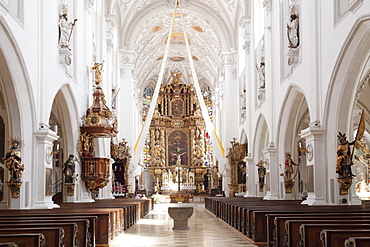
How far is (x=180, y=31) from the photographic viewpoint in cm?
3516

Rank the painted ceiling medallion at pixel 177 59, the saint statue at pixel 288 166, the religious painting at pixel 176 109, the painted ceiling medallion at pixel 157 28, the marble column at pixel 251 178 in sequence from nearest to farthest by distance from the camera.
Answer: the saint statue at pixel 288 166 → the marble column at pixel 251 178 → the painted ceiling medallion at pixel 157 28 → the painted ceiling medallion at pixel 177 59 → the religious painting at pixel 176 109

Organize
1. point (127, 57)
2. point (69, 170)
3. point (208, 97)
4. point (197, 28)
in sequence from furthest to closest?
point (208, 97)
point (197, 28)
point (127, 57)
point (69, 170)

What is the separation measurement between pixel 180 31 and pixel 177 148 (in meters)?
11.9

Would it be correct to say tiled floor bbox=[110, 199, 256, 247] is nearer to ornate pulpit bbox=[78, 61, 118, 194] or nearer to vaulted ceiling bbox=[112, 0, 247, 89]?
ornate pulpit bbox=[78, 61, 118, 194]

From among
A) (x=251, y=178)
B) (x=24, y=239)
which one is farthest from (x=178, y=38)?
(x=24, y=239)

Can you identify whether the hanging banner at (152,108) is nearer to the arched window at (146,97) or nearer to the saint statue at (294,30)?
the saint statue at (294,30)

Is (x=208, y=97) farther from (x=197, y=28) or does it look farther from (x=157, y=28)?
(x=157, y=28)

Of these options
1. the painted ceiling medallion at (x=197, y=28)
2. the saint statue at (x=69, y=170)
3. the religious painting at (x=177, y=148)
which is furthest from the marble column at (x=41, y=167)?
the religious painting at (x=177, y=148)

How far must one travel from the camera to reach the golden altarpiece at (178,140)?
40.9m

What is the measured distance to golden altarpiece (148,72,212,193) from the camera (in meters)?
40.9

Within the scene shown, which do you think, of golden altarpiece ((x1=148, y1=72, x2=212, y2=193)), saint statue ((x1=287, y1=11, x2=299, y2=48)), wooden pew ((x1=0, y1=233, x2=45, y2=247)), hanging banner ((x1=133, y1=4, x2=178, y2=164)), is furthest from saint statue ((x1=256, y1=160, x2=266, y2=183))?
golden altarpiece ((x1=148, y1=72, x2=212, y2=193))

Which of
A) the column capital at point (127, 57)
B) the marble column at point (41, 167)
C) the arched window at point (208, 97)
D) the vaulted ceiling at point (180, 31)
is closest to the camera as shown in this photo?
the marble column at point (41, 167)

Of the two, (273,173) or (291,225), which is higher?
(273,173)

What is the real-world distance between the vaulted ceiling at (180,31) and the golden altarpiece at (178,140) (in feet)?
11.0
